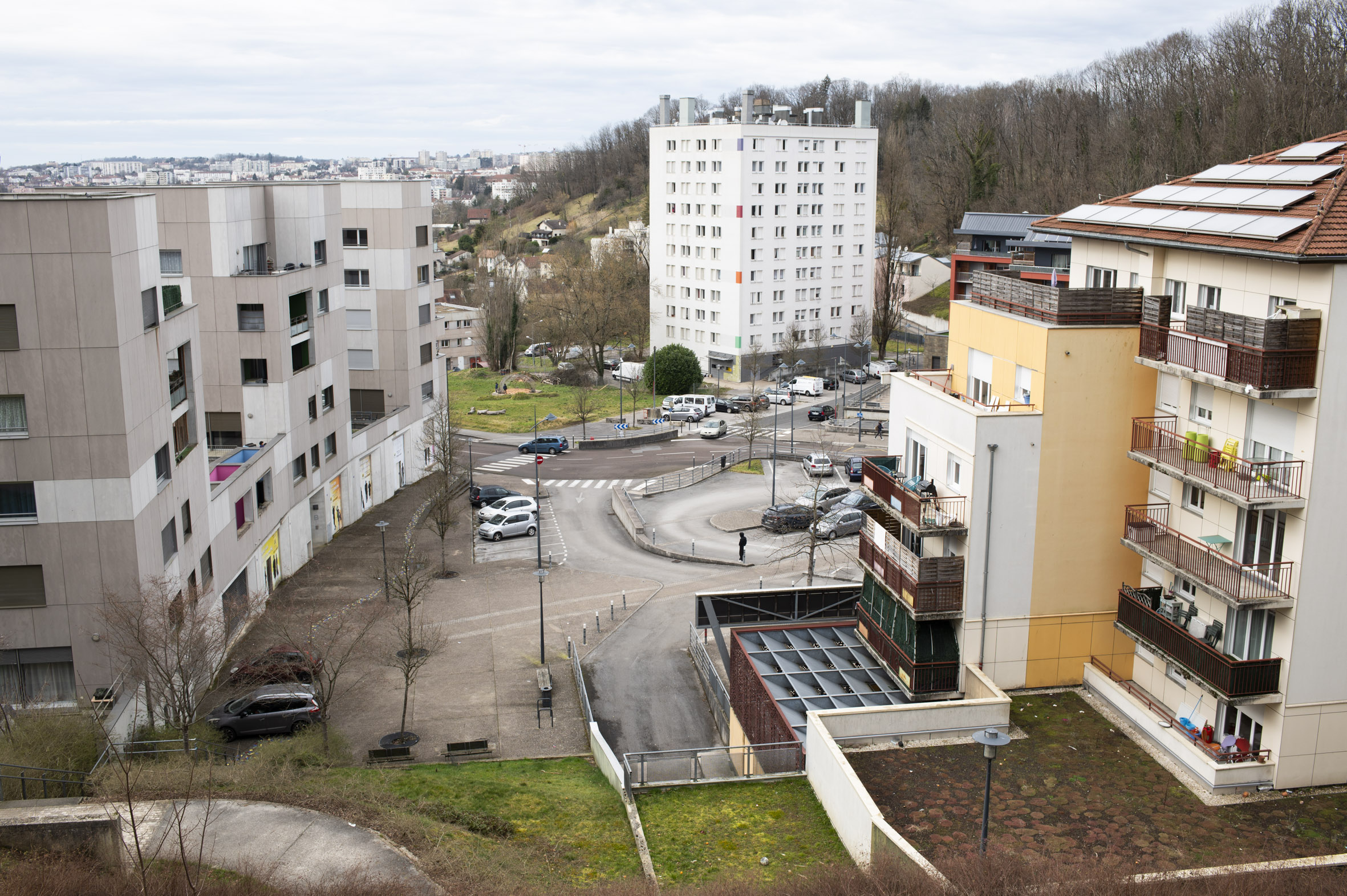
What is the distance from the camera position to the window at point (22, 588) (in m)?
25.3

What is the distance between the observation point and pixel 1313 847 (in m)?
18.2

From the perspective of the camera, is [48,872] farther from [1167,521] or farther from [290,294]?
[290,294]

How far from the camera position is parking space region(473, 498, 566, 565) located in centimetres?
4459

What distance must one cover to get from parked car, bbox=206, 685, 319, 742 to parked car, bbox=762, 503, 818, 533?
24403mm

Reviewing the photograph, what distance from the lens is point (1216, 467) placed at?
67.2ft

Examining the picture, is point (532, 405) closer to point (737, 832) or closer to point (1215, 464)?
point (737, 832)

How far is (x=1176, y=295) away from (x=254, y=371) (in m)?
32.3

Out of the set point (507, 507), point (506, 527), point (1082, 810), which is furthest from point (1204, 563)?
point (507, 507)

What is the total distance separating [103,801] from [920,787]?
15.1 meters

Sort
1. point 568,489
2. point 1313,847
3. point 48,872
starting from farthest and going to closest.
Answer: point 568,489 → point 1313,847 → point 48,872

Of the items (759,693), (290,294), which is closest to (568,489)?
(290,294)

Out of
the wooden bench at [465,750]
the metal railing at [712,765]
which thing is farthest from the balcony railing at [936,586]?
the wooden bench at [465,750]

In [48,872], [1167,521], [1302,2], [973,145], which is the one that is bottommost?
[48,872]

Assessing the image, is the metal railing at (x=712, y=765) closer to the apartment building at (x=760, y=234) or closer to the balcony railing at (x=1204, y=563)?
the balcony railing at (x=1204, y=563)
